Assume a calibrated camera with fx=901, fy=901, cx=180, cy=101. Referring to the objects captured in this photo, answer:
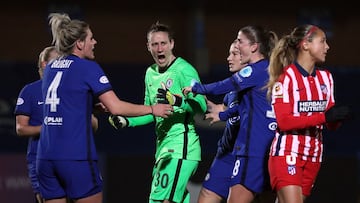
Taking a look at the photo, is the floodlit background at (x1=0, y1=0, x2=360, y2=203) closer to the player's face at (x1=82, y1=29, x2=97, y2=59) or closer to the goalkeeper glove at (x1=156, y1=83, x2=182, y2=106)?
the goalkeeper glove at (x1=156, y1=83, x2=182, y2=106)

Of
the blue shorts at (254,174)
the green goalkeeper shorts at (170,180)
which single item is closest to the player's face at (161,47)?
the green goalkeeper shorts at (170,180)

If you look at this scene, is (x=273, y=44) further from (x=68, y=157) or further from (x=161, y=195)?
(x=68, y=157)

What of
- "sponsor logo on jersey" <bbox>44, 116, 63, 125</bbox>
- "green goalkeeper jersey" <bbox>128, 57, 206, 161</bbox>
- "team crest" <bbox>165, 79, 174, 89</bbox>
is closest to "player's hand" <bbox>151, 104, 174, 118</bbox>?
"sponsor logo on jersey" <bbox>44, 116, 63, 125</bbox>

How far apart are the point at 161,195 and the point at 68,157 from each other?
5.09 ft

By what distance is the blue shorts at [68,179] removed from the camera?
6.40 meters

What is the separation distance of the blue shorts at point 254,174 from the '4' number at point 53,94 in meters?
1.68

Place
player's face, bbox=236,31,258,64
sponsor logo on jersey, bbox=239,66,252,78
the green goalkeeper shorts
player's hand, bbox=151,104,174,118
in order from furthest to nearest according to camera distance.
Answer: the green goalkeeper shorts
player's face, bbox=236,31,258,64
sponsor logo on jersey, bbox=239,66,252,78
player's hand, bbox=151,104,174,118

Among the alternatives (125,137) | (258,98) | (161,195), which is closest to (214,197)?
(161,195)

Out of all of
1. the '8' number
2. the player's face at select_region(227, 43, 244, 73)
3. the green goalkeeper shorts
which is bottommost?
the green goalkeeper shorts

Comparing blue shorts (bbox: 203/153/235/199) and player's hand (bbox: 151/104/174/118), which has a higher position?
player's hand (bbox: 151/104/174/118)

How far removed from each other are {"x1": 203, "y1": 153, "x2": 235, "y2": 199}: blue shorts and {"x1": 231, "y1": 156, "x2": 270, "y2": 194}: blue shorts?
0.53m

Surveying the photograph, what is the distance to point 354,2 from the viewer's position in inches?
774

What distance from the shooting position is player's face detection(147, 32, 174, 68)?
791 cm

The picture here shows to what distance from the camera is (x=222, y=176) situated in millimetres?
7809
